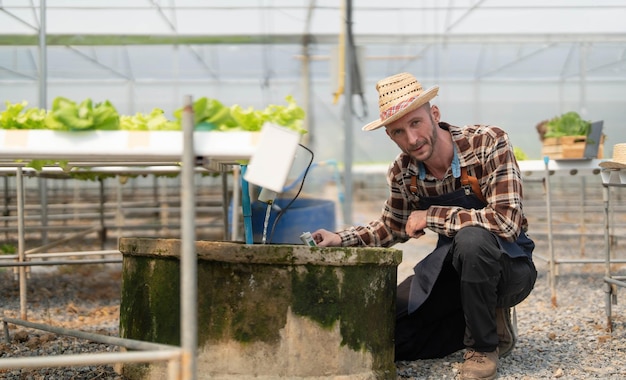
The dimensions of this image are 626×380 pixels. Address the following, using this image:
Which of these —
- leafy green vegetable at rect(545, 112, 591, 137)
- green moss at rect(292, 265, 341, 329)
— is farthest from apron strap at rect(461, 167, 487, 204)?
leafy green vegetable at rect(545, 112, 591, 137)

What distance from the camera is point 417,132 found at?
2.20m

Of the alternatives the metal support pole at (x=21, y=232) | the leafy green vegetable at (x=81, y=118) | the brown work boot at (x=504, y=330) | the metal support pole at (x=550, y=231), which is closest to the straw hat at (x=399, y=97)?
the brown work boot at (x=504, y=330)

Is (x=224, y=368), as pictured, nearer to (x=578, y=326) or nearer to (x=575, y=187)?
(x=578, y=326)

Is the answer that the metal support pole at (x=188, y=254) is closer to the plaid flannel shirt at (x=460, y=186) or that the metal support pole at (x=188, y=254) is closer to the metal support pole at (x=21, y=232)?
the plaid flannel shirt at (x=460, y=186)

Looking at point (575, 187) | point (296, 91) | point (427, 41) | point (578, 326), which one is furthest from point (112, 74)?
point (578, 326)

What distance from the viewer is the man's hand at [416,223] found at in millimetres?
2225

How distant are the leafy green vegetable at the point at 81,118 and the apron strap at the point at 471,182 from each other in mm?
1247

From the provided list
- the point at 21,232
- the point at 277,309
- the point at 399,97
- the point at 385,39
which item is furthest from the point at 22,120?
the point at 385,39

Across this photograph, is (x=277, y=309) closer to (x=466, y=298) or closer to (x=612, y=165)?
(x=466, y=298)

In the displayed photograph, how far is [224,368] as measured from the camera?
1.97 metres

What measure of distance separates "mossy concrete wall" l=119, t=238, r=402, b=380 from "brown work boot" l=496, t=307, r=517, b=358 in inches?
23.5

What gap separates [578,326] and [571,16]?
25.4 ft

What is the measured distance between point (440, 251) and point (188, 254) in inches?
48.2

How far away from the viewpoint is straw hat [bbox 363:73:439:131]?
2.15 m
